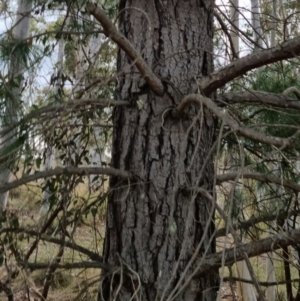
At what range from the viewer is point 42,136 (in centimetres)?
130

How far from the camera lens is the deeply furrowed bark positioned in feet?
4.51

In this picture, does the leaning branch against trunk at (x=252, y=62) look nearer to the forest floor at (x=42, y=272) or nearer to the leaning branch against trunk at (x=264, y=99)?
the leaning branch against trunk at (x=264, y=99)

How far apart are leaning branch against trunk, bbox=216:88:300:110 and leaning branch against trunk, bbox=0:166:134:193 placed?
14.4 inches

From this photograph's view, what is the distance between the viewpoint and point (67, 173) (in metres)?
1.28

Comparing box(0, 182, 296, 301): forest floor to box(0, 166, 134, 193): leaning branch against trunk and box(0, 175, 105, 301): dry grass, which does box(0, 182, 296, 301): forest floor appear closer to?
box(0, 175, 105, 301): dry grass

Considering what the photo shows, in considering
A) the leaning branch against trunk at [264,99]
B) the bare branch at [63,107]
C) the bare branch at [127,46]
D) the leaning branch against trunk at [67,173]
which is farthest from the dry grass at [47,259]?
the leaning branch against trunk at [264,99]

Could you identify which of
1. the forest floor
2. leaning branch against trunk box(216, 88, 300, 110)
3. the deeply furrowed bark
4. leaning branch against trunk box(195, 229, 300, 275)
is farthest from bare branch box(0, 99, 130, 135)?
leaning branch against trunk box(195, 229, 300, 275)

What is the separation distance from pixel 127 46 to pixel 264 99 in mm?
463

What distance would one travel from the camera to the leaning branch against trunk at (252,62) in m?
1.14

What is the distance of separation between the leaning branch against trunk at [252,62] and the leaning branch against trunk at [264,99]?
0.08 metres

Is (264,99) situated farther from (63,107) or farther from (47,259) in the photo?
(47,259)

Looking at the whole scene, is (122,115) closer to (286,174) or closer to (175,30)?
(175,30)

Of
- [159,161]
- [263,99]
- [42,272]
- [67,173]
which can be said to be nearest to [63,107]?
[67,173]

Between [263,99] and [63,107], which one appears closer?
[63,107]
